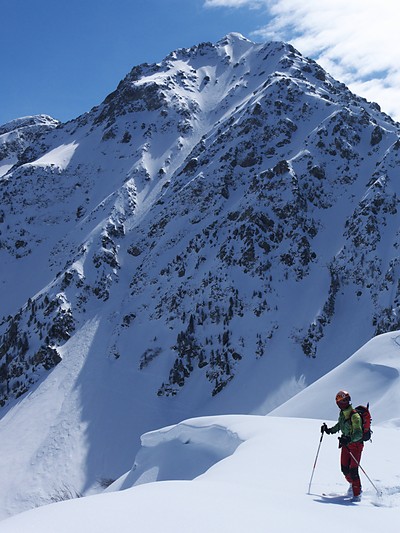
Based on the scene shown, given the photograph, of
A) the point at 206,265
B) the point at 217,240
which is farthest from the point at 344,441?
the point at 217,240

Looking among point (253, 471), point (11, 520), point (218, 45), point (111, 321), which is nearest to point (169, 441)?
point (253, 471)

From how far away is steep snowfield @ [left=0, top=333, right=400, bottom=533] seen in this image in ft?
17.3

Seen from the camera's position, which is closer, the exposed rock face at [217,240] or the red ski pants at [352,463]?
the red ski pants at [352,463]

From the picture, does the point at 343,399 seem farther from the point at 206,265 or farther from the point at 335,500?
the point at 206,265

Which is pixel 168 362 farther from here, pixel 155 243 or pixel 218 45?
pixel 218 45

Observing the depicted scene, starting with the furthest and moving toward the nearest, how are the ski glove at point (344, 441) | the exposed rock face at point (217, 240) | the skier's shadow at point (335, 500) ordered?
the exposed rock face at point (217, 240)
the ski glove at point (344, 441)
the skier's shadow at point (335, 500)

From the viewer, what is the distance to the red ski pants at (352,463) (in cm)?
761

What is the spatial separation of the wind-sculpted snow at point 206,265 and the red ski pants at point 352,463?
90.3 ft

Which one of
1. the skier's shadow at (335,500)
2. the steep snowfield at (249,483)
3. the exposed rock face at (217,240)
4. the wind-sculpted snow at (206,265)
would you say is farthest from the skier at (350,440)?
the exposed rock face at (217,240)

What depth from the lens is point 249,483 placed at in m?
7.91

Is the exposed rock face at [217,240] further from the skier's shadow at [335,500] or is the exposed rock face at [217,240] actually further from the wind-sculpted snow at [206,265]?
the skier's shadow at [335,500]

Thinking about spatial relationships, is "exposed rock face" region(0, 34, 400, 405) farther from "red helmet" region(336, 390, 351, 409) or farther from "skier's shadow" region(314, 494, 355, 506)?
"skier's shadow" region(314, 494, 355, 506)

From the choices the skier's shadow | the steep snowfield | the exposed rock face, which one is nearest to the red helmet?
the steep snowfield

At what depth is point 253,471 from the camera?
8859mm
